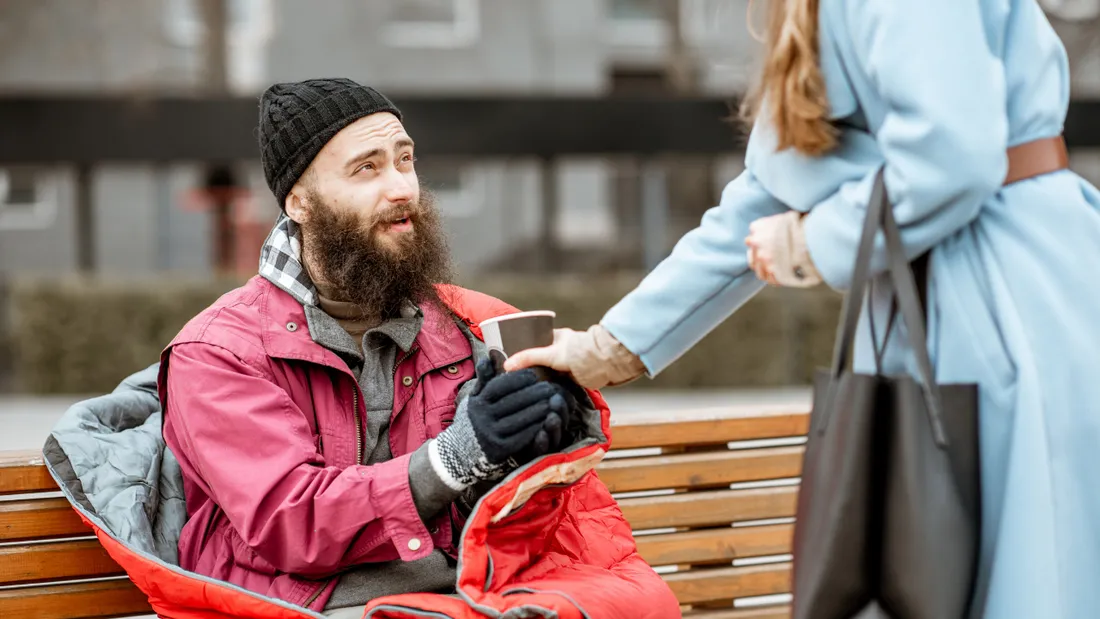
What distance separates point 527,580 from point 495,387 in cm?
49

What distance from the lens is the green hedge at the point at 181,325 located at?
38.8ft

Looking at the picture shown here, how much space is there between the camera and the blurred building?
63.2 feet

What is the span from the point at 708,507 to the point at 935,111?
1.92 metres

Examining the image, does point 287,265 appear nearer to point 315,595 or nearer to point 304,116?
point 304,116

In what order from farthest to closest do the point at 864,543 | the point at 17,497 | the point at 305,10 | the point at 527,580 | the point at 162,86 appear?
1. the point at 305,10
2. the point at 162,86
3. the point at 17,497
4. the point at 527,580
5. the point at 864,543

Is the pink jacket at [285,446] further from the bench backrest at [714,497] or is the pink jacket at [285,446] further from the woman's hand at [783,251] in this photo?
the woman's hand at [783,251]

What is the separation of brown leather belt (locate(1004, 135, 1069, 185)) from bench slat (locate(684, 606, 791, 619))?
1.92 meters

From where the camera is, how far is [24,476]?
280 centimetres

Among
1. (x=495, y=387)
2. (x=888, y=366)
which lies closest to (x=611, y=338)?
(x=495, y=387)

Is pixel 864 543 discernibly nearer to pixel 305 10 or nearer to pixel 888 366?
pixel 888 366

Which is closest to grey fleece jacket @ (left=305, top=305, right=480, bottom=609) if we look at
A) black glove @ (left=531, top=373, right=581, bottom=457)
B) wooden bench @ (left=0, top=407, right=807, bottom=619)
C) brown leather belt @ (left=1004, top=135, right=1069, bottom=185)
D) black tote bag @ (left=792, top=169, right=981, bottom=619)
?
black glove @ (left=531, top=373, right=581, bottom=457)

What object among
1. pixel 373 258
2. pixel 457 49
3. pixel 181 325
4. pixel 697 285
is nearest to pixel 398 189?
pixel 373 258

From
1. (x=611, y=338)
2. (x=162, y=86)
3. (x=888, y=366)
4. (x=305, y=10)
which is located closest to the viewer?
(x=888, y=366)

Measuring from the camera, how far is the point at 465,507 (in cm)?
274
